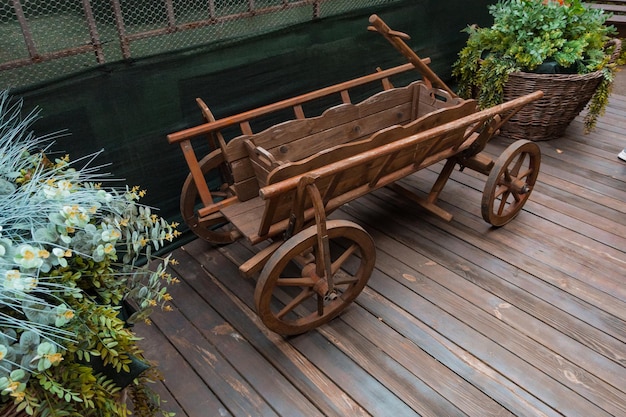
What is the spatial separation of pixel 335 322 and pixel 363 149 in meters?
0.74

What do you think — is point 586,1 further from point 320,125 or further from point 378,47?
point 320,125

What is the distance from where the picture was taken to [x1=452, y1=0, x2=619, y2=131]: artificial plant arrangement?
10.1ft

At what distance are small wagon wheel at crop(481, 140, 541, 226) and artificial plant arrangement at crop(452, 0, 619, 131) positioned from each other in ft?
2.83

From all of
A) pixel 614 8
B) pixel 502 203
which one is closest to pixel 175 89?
→ pixel 502 203

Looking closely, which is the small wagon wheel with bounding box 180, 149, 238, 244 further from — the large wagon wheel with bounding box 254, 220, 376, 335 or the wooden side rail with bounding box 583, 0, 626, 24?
the wooden side rail with bounding box 583, 0, 626, 24

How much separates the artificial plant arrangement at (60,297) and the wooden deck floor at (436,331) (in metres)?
0.73

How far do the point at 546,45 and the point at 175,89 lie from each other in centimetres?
232

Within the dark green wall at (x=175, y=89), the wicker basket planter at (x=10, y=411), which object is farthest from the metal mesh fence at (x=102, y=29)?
the wicker basket planter at (x=10, y=411)

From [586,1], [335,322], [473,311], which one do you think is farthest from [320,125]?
[586,1]

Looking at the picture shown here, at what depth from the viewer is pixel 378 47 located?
314 centimetres

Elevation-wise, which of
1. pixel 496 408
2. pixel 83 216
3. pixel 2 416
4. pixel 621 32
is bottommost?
pixel 496 408

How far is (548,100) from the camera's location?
10.3 ft

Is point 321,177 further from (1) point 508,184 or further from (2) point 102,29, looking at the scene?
(1) point 508,184

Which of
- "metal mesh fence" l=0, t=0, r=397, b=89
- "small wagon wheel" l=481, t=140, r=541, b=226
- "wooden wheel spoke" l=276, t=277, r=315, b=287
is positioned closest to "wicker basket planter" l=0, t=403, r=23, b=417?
"wooden wheel spoke" l=276, t=277, r=315, b=287
